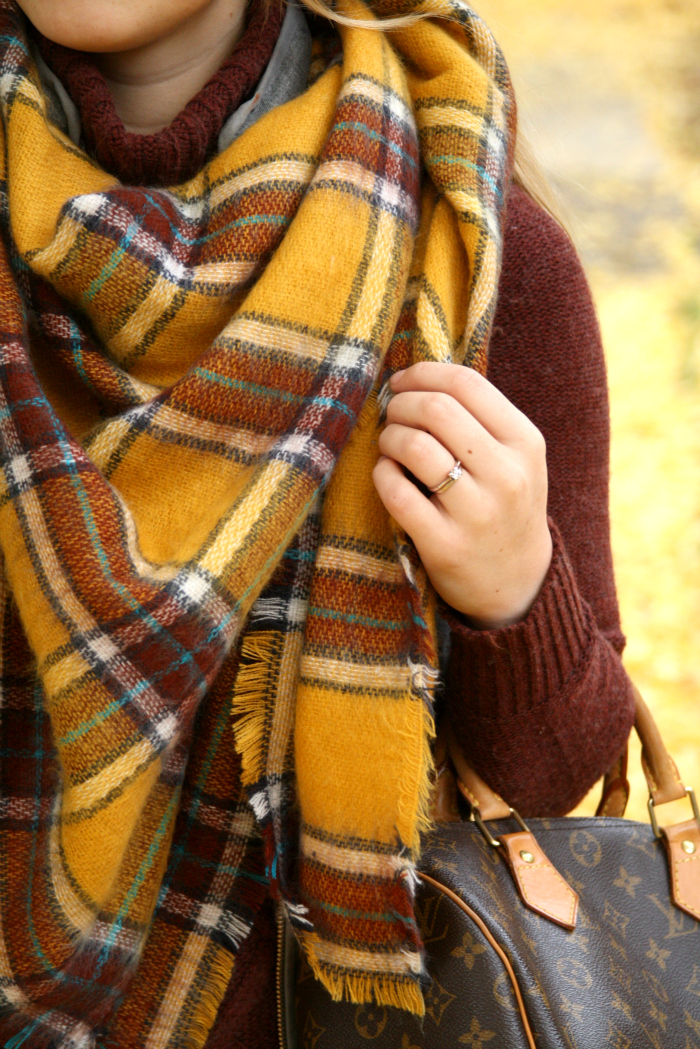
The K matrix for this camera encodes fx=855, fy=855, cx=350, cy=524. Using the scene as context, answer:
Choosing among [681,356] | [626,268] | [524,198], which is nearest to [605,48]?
[626,268]

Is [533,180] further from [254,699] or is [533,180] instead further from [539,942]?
[539,942]

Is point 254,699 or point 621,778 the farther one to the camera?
point 621,778

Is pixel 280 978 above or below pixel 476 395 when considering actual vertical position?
below

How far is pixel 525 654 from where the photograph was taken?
838 millimetres

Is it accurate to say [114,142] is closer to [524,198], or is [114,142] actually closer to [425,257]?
[425,257]

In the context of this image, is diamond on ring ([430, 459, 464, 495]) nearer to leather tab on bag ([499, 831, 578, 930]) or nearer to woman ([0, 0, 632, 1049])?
woman ([0, 0, 632, 1049])

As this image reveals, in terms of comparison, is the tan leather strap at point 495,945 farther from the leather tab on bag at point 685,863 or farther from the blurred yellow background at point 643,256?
the blurred yellow background at point 643,256

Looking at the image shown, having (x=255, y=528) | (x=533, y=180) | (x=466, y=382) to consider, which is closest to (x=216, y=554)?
(x=255, y=528)

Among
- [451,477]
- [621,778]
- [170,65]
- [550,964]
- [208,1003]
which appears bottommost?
[208,1003]

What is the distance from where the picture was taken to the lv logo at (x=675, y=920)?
83 cm

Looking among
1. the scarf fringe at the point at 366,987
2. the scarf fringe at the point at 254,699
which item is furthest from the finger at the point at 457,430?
the scarf fringe at the point at 366,987

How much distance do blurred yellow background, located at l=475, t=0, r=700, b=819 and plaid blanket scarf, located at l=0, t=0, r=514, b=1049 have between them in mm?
455

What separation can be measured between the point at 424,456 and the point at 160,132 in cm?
48

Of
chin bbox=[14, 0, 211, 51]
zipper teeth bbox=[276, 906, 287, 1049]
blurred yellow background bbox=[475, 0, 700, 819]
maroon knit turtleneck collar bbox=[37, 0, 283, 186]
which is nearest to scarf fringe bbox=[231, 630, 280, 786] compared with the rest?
zipper teeth bbox=[276, 906, 287, 1049]
